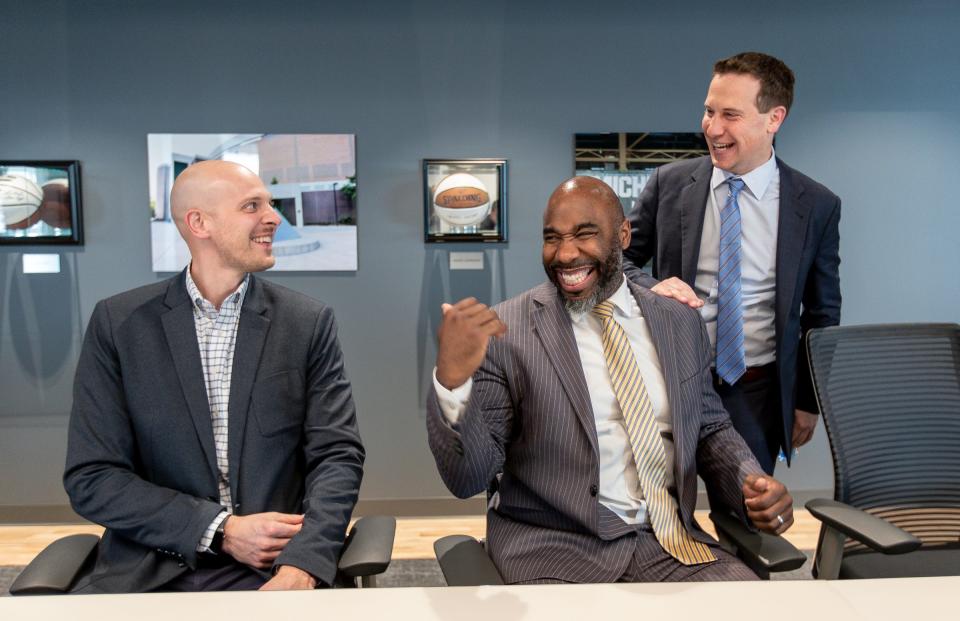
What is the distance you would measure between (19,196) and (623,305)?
11.2ft

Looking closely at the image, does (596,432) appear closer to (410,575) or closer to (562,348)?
(562,348)

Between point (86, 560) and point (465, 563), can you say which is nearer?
point (465, 563)

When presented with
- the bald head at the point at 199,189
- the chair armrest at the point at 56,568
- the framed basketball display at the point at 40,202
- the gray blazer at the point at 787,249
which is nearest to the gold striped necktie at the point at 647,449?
the gray blazer at the point at 787,249

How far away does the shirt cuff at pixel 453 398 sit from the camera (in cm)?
144

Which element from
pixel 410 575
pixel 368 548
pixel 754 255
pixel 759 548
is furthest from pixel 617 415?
pixel 410 575

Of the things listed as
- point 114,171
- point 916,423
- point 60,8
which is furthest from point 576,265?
point 60,8

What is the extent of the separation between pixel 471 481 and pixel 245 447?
0.57 meters

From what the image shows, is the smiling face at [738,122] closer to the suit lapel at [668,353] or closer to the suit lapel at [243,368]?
the suit lapel at [668,353]

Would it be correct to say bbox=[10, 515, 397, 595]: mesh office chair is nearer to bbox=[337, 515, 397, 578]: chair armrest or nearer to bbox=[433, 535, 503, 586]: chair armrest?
bbox=[337, 515, 397, 578]: chair armrest

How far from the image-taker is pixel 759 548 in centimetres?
152

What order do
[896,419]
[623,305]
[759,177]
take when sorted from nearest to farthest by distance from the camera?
[623,305]
[896,419]
[759,177]

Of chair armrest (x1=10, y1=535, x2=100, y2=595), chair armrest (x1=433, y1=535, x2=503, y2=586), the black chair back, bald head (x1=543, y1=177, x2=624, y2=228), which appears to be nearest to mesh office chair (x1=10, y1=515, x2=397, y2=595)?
chair armrest (x1=10, y1=535, x2=100, y2=595)

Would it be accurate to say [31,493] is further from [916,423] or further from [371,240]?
[916,423]

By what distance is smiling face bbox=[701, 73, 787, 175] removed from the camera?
2.16m
